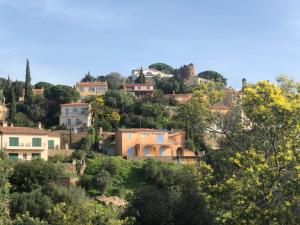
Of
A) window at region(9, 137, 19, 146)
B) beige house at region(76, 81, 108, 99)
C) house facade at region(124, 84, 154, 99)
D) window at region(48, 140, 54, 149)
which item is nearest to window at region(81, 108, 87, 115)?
window at region(48, 140, 54, 149)

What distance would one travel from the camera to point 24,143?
56250mm

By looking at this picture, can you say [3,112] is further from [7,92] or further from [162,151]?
[162,151]

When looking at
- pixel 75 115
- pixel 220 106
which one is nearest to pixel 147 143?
pixel 75 115

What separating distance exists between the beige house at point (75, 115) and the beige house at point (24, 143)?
1833 centimetres

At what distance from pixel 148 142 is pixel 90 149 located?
22.8 ft

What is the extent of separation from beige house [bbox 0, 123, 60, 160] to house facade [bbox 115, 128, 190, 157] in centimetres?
915

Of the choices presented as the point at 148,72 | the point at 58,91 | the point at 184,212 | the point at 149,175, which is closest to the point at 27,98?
the point at 58,91

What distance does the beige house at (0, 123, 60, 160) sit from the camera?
55372 mm

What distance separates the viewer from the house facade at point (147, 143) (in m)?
63.2

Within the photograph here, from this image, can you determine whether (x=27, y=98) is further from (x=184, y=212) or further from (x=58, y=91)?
(x=184, y=212)

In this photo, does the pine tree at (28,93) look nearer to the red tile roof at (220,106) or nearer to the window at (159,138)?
the window at (159,138)

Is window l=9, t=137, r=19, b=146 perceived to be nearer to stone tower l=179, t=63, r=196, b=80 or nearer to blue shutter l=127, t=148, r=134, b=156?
blue shutter l=127, t=148, r=134, b=156

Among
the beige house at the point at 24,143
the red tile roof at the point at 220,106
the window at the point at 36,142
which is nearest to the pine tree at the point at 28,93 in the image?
the beige house at the point at 24,143

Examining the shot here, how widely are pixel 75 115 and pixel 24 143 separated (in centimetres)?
2162
